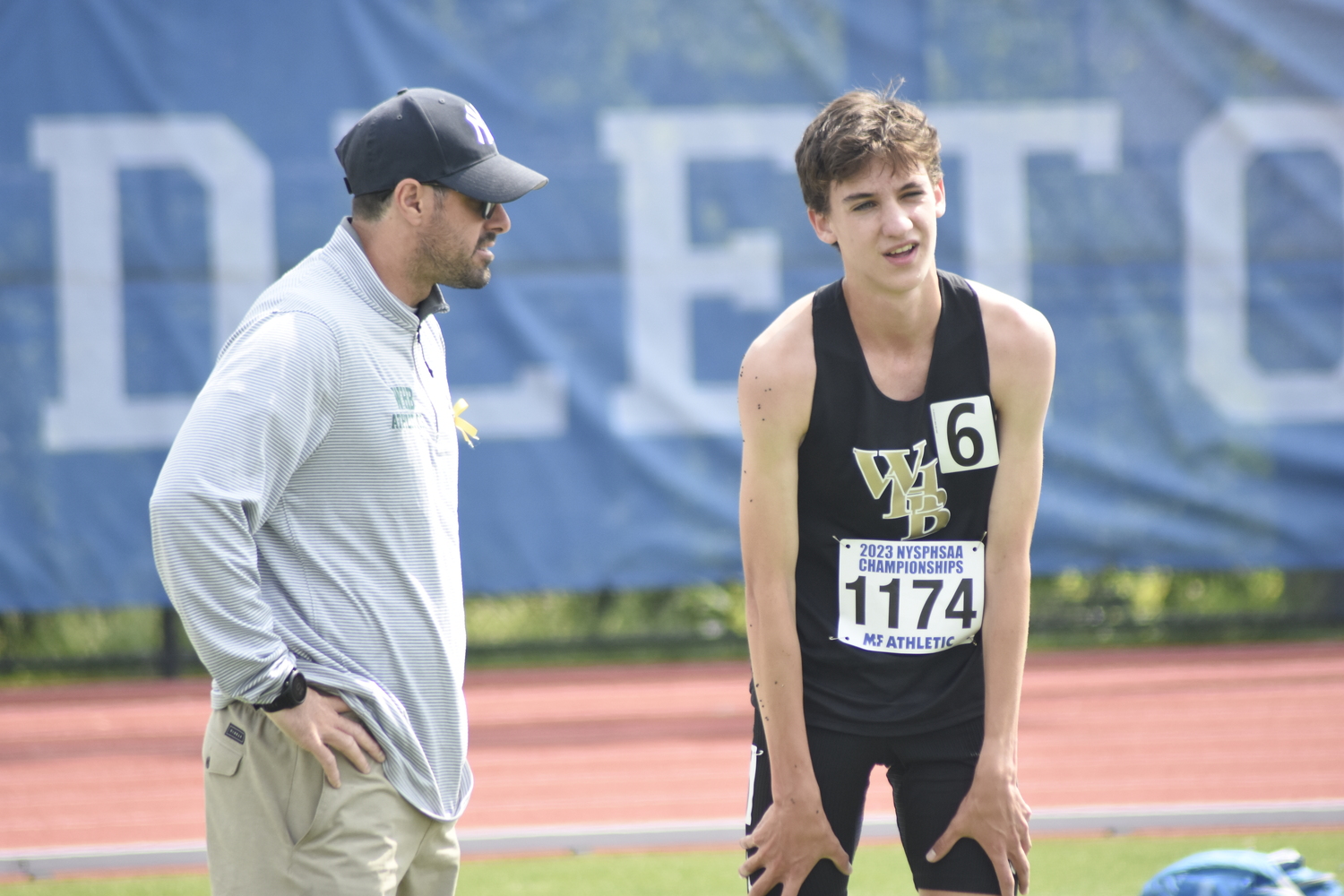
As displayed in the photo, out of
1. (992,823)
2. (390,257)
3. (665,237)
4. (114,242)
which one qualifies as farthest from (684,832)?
(114,242)

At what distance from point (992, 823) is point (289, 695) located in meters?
1.13

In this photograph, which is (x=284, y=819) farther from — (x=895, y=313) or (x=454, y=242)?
(x=895, y=313)

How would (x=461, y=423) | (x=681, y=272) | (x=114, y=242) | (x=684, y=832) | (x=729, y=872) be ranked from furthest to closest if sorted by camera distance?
(x=681, y=272) < (x=114, y=242) < (x=684, y=832) < (x=729, y=872) < (x=461, y=423)

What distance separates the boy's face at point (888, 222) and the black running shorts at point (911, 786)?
75 centimetres

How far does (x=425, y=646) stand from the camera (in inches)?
86.4

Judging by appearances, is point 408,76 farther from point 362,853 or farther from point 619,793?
point 362,853

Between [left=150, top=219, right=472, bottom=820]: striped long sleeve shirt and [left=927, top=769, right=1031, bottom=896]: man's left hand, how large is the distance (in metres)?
0.82

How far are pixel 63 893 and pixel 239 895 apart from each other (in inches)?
99.1

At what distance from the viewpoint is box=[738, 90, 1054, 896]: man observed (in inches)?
87.1

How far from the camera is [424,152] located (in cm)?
221

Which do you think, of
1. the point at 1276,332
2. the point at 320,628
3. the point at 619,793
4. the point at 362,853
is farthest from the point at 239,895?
the point at 1276,332

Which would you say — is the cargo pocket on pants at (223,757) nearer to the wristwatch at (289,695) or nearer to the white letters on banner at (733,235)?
the wristwatch at (289,695)

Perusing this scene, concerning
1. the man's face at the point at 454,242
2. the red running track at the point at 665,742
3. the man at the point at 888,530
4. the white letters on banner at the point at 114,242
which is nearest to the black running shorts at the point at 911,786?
the man at the point at 888,530

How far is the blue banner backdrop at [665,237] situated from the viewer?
22.0ft
